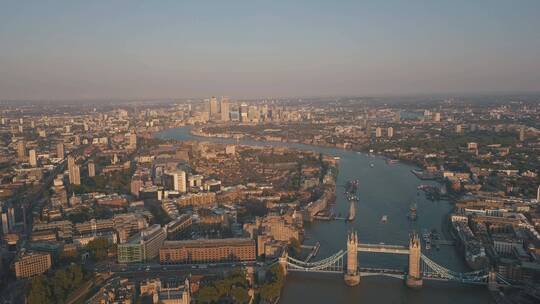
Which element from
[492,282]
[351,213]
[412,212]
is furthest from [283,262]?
[412,212]

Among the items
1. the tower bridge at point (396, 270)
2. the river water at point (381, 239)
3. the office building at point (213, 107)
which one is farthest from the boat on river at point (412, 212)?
the office building at point (213, 107)

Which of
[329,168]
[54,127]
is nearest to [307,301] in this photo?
[329,168]

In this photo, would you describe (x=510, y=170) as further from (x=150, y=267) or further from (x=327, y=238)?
(x=150, y=267)

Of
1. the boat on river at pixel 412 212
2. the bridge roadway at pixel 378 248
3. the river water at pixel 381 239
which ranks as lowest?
the river water at pixel 381 239

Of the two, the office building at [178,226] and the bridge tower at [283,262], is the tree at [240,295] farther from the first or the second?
the office building at [178,226]

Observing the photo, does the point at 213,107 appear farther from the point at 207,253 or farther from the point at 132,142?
the point at 207,253

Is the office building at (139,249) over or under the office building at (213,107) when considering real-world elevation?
under
